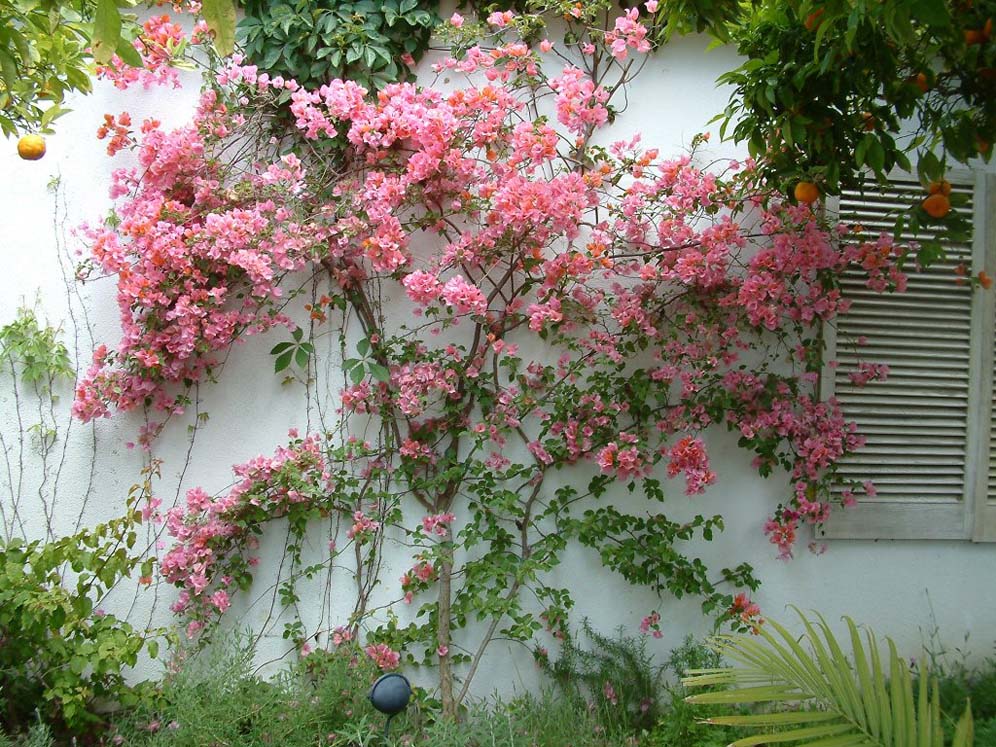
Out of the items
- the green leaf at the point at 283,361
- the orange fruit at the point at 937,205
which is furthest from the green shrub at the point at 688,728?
the green leaf at the point at 283,361

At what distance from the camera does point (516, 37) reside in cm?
380

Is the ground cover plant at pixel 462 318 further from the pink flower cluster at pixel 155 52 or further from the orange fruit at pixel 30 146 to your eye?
the orange fruit at pixel 30 146

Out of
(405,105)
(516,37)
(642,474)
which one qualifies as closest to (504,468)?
(642,474)

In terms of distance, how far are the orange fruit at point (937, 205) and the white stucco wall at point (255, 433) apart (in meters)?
1.04

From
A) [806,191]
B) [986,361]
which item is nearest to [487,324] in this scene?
[806,191]

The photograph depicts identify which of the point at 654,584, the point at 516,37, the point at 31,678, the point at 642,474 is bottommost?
the point at 31,678

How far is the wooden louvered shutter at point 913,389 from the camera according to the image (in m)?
3.98

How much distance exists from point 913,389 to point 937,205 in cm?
122

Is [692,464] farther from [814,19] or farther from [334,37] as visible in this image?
[334,37]

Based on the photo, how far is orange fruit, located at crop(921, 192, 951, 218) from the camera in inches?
122

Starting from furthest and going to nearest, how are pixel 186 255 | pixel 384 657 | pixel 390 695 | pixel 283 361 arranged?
pixel 283 361, pixel 384 657, pixel 186 255, pixel 390 695

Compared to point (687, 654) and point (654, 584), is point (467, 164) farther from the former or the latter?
point (687, 654)

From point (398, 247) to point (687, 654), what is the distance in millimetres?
2099

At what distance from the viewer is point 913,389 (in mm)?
4051
